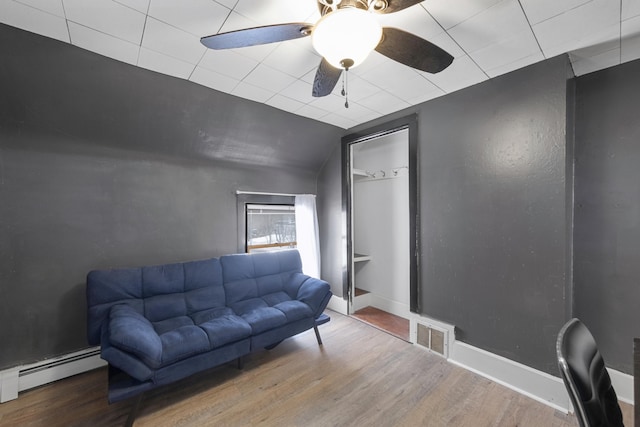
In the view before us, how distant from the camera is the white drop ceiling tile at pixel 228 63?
1.90 metres

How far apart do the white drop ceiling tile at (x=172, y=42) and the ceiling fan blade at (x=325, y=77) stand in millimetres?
867

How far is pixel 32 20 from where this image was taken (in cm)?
157

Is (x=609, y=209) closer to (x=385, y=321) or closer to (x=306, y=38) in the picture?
(x=385, y=321)

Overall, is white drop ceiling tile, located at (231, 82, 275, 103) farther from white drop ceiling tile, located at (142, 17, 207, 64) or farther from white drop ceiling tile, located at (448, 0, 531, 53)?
white drop ceiling tile, located at (448, 0, 531, 53)

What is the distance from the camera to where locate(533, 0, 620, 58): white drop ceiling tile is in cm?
149

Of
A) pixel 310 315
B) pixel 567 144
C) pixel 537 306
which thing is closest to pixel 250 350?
pixel 310 315

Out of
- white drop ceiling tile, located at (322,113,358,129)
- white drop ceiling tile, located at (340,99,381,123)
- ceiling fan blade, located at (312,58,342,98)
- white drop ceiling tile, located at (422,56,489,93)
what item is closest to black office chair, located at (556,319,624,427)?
ceiling fan blade, located at (312,58,342,98)

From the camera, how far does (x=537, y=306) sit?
203cm

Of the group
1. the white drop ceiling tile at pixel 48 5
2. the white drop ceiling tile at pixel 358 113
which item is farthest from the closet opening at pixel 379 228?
the white drop ceiling tile at pixel 48 5

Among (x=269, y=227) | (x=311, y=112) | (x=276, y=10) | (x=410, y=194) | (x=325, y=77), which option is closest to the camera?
(x=276, y=10)

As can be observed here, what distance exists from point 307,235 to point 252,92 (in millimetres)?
1979

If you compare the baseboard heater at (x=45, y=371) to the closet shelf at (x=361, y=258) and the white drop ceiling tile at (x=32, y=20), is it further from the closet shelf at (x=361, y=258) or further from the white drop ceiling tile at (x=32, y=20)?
the closet shelf at (x=361, y=258)

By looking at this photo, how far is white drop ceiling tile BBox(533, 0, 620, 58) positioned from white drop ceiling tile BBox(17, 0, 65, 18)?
9.10ft

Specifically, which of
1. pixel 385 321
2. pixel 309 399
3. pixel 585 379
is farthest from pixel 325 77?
pixel 385 321
